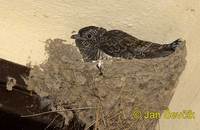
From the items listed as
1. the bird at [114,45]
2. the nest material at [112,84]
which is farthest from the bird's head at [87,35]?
the nest material at [112,84]

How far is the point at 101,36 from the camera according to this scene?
5082 mm

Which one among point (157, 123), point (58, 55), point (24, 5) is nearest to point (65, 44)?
point (58, 55)

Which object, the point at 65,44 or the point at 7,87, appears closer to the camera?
the point at 7,87

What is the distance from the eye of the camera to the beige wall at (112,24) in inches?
189

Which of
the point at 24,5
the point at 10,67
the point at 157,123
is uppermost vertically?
the point at 24,5

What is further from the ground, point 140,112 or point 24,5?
point 24,5

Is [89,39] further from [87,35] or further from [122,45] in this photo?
[122,45]

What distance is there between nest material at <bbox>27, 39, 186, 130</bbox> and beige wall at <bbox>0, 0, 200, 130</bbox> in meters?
0.08

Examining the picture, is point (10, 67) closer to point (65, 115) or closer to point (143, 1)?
point (65, 115)

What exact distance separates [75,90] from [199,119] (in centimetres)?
90

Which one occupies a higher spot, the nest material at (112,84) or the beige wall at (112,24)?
the beige wall at (112,24)

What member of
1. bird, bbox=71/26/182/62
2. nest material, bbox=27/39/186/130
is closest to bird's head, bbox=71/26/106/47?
bird, bbox=71/26/182/62

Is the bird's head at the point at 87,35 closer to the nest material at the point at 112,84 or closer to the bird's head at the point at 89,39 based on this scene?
the bird's head at the point at 89,39

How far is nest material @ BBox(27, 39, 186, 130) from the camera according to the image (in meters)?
4.96
